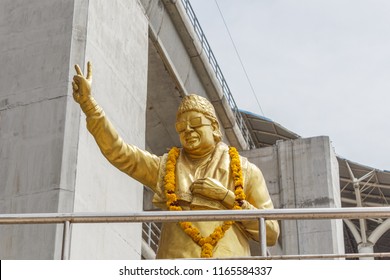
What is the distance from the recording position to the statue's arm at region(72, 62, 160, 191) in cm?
825

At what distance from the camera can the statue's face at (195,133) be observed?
8.68 metres

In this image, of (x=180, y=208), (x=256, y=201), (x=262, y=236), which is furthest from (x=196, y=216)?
(x=256, y=201)

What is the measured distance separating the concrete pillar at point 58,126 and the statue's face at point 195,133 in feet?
9.49

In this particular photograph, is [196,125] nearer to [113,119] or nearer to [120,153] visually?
[120,153]

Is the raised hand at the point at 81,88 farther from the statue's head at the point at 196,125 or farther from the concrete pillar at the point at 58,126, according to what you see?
the concrete pillar at the point at 58,126

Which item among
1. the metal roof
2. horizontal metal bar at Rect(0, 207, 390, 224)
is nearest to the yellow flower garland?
horizontal metal bar at Rect(0, 207, 390, 224)

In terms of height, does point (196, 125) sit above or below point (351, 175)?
below

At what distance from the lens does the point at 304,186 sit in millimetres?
21234

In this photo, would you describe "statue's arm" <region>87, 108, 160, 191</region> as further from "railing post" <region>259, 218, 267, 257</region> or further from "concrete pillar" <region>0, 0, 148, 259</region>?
"concrete pillar" <region>0, 0, 148, 259</region>

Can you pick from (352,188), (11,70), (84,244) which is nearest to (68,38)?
(11,70)

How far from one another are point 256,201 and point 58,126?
3981mm

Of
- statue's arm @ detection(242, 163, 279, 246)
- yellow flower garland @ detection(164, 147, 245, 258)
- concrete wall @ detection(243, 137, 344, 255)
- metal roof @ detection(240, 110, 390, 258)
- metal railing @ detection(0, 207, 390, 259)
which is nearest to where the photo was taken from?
metal railing @ detection(0, 207, 390, 259)

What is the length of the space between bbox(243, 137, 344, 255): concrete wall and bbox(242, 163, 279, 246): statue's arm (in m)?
11.7
